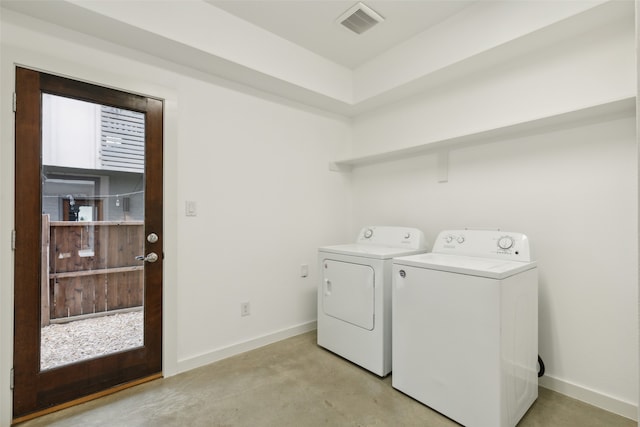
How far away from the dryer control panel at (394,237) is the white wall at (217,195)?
1.63 ft

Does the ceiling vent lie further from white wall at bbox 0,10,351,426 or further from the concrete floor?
the concrete floor

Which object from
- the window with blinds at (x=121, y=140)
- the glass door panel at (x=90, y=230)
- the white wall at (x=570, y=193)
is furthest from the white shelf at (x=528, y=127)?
the glass door panel at (x=90, y=230)

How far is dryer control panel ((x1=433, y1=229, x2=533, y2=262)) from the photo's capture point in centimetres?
188

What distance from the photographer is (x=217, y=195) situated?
240cm

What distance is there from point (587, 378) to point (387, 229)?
1618 mm

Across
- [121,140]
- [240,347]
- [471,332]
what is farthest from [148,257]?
[471,332]

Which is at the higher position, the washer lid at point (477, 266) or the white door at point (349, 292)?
the washer lid at point (477, 266)

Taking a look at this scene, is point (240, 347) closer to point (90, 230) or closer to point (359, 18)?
point (90, 230)

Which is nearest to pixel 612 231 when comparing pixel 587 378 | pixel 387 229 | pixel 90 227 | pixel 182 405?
pixel 587 378

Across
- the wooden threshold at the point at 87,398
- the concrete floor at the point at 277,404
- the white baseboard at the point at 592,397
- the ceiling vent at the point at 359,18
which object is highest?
the ceiling vent at the point at 359,18

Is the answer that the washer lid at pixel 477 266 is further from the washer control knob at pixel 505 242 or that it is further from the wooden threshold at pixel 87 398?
the wooden threshold at pixel 87 398

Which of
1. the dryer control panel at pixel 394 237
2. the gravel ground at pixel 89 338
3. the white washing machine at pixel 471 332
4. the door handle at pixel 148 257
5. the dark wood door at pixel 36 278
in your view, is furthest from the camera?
the dryer control panel at pixel 394 237

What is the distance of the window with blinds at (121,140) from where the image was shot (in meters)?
1.97

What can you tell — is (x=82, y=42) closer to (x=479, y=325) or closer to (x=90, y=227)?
(x=90, y=227)
